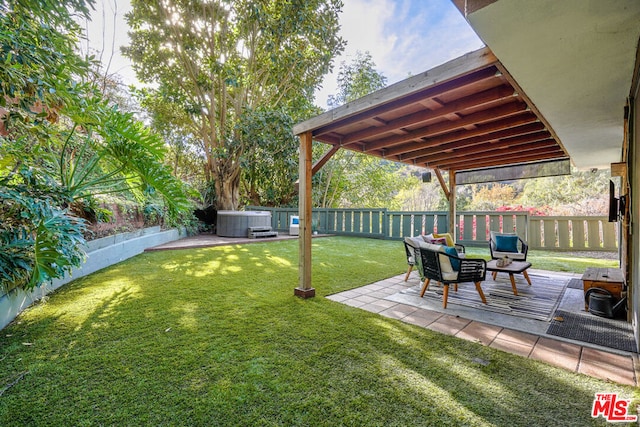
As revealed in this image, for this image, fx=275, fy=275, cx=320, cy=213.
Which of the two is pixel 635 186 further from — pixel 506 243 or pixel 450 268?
pixel 506 243

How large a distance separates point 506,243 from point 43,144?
21.7 feet

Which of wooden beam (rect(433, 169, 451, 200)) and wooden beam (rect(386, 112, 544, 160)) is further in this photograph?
wooden beam (rect(433, 169, 451, 200))

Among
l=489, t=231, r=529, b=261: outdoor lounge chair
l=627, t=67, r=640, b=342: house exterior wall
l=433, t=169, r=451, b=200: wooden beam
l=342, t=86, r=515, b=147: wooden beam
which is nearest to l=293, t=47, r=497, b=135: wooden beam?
l=342, t=86, r=515, b=147: wooden beam

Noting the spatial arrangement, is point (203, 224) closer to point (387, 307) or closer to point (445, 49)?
point (387, 307)

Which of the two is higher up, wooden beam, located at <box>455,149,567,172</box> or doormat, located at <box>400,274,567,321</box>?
wooden beam, located at <box>455,149,567,172</box>

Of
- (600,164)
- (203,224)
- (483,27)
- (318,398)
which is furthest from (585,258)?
(203,224)

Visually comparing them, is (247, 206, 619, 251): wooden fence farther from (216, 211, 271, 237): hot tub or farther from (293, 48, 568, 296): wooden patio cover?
(216, 211, 271, 237): hot tub

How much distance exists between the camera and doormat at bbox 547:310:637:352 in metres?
2.22

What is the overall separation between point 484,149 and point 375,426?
480 cm

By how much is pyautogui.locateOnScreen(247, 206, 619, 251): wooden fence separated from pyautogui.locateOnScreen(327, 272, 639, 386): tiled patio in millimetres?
5436

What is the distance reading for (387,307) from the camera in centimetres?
305

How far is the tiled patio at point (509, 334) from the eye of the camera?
74.2 inches

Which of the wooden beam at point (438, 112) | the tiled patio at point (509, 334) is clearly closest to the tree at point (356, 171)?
the wooden beam at point (438, 112)

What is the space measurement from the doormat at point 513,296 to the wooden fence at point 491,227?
3.38 metres
